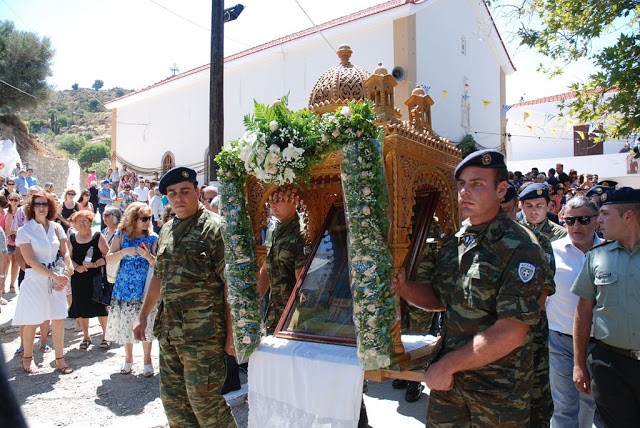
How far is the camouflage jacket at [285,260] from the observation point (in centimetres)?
429

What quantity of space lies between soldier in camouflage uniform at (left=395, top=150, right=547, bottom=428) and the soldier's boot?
2990 mm

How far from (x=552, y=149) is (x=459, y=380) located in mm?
25358

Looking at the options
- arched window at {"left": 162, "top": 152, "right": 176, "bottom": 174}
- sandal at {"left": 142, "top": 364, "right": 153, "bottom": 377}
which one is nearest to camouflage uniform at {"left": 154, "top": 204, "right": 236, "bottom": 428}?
sandal at {"left": 142, "top": 364, "right": 153, "bottom": 377}

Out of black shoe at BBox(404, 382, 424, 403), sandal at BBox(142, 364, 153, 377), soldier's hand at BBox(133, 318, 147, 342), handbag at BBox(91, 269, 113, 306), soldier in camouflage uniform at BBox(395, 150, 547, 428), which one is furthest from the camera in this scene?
handbag at BBox(91, 269, 113, 306)

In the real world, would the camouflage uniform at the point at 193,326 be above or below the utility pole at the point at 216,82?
below

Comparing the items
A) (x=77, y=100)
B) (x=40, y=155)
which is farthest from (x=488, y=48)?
(x=77, y=100)

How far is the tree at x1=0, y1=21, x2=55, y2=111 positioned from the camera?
27781 mm

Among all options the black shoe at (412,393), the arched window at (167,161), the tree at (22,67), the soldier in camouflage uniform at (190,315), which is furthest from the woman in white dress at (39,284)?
the tree at (22,67)

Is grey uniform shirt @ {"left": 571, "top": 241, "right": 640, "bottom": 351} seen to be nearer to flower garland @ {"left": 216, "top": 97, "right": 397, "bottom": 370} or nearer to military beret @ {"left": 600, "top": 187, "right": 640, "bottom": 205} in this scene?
military beret @ {"left": 600, "top": 187, "right": 640, "bottom": 205}

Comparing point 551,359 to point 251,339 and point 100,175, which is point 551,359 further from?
point 100,175

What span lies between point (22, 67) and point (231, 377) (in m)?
30.4

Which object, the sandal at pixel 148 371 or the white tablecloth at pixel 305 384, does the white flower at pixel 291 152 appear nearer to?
the white tablecloth at pixel 305 384

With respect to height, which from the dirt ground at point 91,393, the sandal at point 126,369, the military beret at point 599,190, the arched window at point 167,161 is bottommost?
the dirt ground at point 91,393

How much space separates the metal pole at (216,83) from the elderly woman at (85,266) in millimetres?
1827
